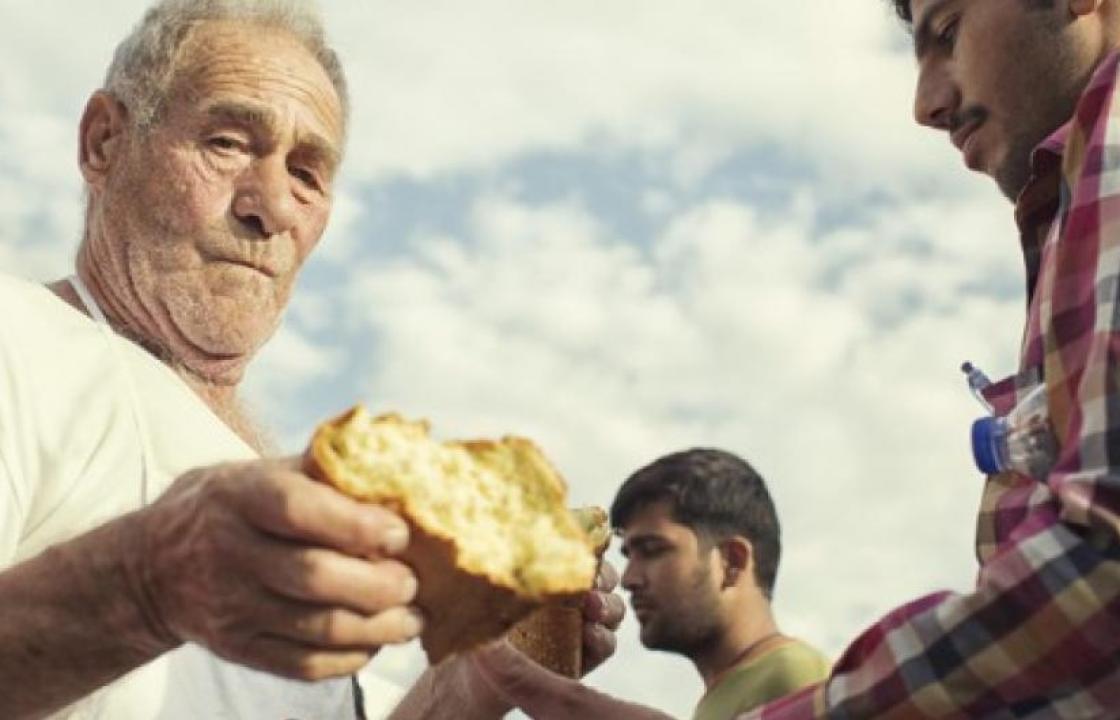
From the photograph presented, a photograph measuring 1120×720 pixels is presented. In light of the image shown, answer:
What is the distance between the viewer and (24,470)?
2775 mm

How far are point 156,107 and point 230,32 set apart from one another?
0.96ft

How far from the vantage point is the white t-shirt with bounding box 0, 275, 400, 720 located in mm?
2764

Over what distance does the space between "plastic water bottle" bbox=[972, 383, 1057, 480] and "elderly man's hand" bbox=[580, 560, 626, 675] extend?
2.95 feet

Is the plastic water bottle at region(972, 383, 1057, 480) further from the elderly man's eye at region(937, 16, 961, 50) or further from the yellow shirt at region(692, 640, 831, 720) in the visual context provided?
the yellow shirt at region(692, 640, 831, 720)

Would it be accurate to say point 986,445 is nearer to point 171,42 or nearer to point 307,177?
point 307,177

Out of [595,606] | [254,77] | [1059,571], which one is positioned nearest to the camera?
[1059,571]

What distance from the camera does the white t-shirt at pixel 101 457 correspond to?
276 centimetres

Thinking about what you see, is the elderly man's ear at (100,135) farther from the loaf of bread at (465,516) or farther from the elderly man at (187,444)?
the loaf of bread at (465,516)

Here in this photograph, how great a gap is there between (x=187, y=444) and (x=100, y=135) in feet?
4.51

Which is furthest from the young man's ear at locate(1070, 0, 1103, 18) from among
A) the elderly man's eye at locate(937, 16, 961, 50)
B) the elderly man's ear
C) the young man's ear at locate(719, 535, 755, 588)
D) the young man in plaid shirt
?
the young man's ear at locate(719, 535, 755, 588)

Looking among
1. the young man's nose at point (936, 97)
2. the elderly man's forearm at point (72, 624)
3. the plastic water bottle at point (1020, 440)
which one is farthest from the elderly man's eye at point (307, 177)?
the elderly man's forearm at point (72, 624)

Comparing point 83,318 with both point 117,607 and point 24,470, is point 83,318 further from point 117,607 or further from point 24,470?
point 117,607

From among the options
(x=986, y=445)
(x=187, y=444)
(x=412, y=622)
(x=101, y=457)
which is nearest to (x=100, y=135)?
(x=187, y=444)

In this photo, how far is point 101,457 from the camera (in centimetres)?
294
